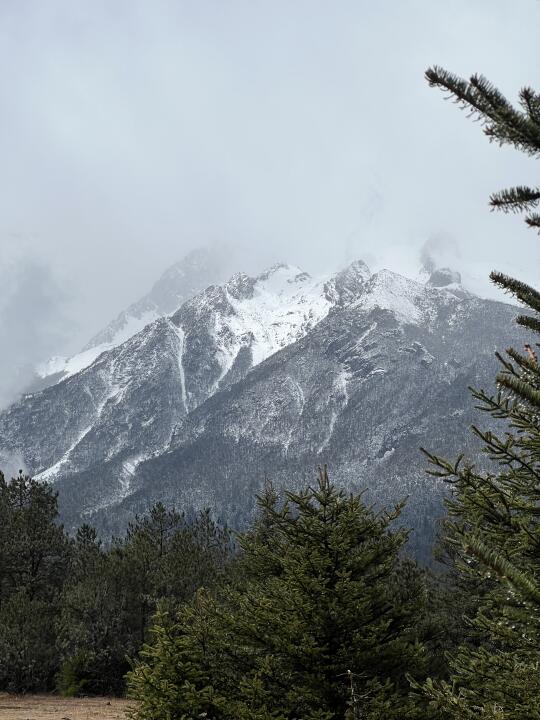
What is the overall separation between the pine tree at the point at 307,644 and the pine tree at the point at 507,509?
116 inches

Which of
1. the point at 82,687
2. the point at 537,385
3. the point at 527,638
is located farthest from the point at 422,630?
the point at 82,687

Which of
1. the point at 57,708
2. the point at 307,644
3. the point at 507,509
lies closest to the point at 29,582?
the point at 57,708

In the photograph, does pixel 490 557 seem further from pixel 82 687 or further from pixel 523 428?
pixel 82 687

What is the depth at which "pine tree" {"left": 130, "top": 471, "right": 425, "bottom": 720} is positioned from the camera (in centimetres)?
1023

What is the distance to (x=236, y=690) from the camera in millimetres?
11047

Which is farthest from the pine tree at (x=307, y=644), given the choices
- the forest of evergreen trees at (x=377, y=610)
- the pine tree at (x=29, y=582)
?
the pine tree at (x=29, y=582)

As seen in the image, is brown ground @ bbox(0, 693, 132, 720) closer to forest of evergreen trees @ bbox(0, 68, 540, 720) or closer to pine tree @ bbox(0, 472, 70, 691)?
pine tree @ bbox(0, 472, 70, 691)

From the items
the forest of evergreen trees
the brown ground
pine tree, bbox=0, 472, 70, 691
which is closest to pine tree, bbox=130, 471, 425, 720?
the forest of evergreen trees

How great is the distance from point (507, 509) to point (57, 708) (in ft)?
86.2

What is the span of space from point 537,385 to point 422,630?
42.1 feet

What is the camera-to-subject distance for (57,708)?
2491 cm

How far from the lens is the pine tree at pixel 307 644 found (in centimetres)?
1023

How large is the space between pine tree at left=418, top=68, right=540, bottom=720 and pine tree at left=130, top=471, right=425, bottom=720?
2.94m

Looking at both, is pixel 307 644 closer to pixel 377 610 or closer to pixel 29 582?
pixel 377 610
